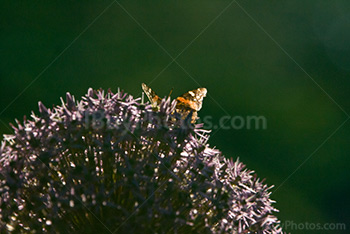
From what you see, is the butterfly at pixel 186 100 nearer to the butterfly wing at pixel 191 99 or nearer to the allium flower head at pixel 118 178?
the butterfly wing at pixel 191 99

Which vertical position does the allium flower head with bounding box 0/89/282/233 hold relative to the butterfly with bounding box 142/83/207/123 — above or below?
below

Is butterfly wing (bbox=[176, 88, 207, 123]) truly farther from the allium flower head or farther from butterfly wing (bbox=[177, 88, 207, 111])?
the allium flower head

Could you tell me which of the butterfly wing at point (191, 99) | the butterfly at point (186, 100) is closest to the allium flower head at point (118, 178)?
the butterfly at point (186, 100)

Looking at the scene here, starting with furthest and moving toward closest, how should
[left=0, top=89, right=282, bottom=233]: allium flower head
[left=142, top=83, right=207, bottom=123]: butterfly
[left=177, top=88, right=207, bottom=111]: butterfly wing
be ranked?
1. [left=177, top=88, right=207, bottom=111]: butterfly wing
2. [left=142, top=83, right=207, bottom=123]: butterfly
3. [left=0, top=89, right=282, bottom=233]: allium flower head

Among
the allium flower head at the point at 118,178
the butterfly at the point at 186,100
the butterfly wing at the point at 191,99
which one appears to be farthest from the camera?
the butterfly wing at the point at 191,99

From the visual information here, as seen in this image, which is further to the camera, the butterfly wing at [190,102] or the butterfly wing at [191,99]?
the butterfly wing at [191,99]

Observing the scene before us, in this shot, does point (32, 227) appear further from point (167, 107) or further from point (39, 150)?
point (167, 107)

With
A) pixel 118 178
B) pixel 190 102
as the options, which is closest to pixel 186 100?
pixel 190 102

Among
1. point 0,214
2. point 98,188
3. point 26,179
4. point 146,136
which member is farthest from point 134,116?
point 0,214

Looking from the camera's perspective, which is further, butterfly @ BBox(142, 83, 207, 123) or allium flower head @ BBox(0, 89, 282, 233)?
butterfly @ BBox(142, 83, 207, 123)

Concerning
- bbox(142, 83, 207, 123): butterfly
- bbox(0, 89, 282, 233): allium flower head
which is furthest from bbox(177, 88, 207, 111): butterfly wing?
bbox(0, 89, 282, 233): allium flower head
